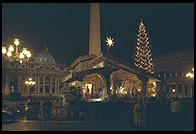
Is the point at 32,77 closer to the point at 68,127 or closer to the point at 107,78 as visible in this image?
the point at 107,78

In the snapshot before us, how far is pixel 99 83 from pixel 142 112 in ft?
34.1

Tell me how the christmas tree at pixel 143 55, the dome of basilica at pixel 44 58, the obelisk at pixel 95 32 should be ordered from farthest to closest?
the dome of basilica at pixel 44 58 → the christmas tree at pixel 143 55 → the obelisk at pixel 95 32

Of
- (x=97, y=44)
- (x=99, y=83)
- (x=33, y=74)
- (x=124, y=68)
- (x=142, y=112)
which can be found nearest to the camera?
(x=142, y=112)

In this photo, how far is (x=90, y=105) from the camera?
20.1 metres

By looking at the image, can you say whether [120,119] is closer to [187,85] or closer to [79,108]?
[79,108]

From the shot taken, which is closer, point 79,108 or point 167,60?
point 79,108

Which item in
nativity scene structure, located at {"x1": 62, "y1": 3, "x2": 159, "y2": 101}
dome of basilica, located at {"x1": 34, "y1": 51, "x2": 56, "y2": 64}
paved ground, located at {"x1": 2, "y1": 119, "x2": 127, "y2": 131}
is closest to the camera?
paved ground, located at {"x1": 2, "y1": 119, "x2": 127, "y2": 131}

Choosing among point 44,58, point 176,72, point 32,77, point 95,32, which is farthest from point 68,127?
point 44,58

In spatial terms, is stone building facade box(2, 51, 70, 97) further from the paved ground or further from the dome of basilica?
the paved ground

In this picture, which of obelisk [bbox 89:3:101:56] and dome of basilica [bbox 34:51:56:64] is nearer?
obelisk [bbox 89:3:101:56]

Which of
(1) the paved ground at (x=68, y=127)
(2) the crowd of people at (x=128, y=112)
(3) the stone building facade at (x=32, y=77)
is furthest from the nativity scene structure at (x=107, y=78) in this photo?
(3) the stone building facade at (x=32, y=77)

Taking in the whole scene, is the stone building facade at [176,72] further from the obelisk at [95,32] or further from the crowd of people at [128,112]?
the crowd of people at [128,112]

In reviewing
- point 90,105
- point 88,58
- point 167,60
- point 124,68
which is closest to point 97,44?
point 88,58

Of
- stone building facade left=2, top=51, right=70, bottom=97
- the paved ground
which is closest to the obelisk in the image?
stone building facade left=2, top=51, right=70, bottom=97
